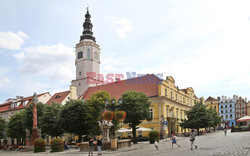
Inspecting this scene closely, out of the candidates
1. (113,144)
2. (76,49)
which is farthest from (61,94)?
(113,144)

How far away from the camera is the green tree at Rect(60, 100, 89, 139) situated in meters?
39.7

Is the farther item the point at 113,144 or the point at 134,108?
the point at 134,108

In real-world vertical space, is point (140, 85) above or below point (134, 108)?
above

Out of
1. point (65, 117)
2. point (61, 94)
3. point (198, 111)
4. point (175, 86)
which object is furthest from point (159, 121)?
point (61, 94)

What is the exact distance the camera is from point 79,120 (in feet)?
131

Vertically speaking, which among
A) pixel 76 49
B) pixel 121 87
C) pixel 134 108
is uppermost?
pixel 76 49

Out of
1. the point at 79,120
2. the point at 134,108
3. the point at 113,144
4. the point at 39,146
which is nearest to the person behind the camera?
the point at 113,144

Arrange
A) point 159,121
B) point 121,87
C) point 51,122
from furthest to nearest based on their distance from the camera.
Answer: point 121,87, point 159,121, point 51,122

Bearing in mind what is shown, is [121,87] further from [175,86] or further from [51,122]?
[51,122]

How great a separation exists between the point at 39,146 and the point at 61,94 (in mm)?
40778

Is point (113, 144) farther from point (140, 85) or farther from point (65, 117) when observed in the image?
point (140, 85)

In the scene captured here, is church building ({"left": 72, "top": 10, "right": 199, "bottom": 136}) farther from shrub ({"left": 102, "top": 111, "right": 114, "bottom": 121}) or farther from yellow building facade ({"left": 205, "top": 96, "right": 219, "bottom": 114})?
yellow building facade ({"left": 205, "top": 96, "right": 219, "bottom": 114})

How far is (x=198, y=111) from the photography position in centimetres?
4853

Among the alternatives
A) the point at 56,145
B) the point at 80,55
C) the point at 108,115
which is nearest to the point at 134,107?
the point at 108,115
